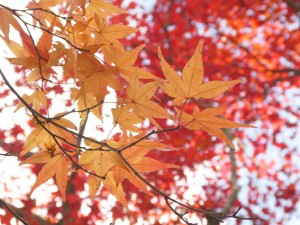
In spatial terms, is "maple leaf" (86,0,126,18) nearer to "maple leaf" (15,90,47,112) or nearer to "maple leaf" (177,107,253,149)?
"maple leaf" (15,90,47,112)

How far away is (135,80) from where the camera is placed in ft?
3.74

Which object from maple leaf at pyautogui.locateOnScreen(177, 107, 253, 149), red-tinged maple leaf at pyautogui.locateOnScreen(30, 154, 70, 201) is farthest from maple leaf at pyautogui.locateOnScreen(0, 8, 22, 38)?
maple leaf at pyautogui.locateOnScreen(177, 107, 253, 149)

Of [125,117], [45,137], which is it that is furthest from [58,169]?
[125,117]

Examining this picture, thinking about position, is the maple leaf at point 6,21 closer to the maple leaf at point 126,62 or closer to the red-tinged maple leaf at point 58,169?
the maple leaf at point 126,62

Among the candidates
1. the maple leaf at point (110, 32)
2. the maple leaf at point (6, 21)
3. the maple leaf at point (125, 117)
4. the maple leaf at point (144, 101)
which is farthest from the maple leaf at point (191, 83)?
the maple leaf at point (6, 21)

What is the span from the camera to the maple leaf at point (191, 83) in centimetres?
106

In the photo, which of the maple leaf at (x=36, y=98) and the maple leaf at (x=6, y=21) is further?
the maple leaf at (x=36, y=98)

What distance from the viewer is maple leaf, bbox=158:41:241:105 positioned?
1.06m

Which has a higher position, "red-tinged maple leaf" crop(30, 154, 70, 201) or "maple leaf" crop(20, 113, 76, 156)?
"maple leaf" crop(20, 113, 76, 156)

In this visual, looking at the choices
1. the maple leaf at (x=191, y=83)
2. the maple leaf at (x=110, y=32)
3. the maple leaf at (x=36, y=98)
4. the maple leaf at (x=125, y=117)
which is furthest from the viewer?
the maple leaf at (x=36, y=98)

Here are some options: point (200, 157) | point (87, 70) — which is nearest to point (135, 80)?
point (87, 70)

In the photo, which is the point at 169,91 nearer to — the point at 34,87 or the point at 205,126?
the point at 205,126

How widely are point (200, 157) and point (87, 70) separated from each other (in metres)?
6.49

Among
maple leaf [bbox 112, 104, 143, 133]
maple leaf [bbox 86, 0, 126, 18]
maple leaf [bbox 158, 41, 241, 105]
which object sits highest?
maple leaf [bbox 86, 0, 126, 18]
